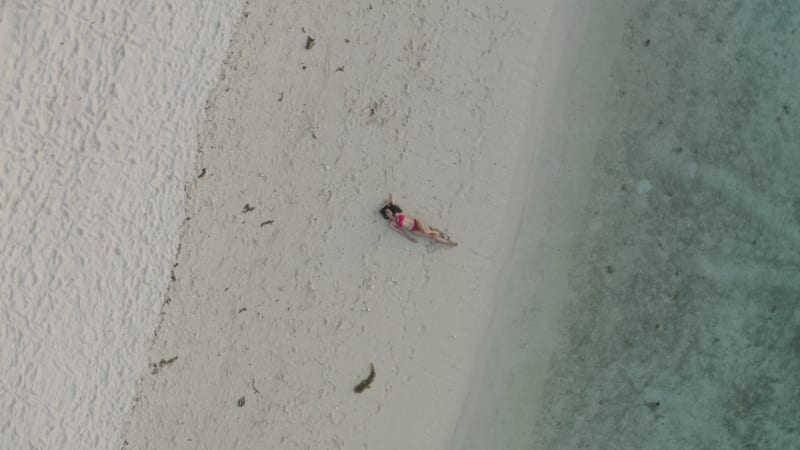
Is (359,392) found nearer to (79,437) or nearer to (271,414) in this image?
(271,414)

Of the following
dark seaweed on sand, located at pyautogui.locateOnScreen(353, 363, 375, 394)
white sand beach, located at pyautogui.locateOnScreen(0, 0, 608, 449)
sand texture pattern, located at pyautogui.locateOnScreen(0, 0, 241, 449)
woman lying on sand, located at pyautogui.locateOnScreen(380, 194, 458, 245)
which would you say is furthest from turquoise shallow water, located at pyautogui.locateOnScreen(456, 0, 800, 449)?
sand texture pattern, located at pyautogui.locateOnScreen(0, 0, 241, 449)

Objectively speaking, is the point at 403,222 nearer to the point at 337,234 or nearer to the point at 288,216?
the point at 337,234

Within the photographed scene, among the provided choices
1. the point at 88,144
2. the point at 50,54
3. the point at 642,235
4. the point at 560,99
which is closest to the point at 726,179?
the point at 642,235

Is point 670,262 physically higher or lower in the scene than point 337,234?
higher

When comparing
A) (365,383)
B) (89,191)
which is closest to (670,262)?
(365,383)

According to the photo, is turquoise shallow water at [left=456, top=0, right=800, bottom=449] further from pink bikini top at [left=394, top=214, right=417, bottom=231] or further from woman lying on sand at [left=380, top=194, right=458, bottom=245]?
pink bikini top at [left=394, top=214, right=417, bottom=231]

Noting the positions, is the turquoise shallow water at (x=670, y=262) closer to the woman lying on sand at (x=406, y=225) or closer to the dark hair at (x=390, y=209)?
the woman lying on sand at (x=406, y=225)
